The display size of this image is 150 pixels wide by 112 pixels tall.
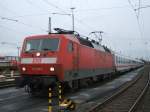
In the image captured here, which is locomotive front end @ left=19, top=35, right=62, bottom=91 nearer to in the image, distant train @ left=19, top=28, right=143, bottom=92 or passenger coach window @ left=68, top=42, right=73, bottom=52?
distant train @ left=19, top=28, right=143, bottom=92

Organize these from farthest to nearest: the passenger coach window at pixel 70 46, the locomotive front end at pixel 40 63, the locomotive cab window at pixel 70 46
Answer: the passenger coach window at pixel 70 46, the locomotive cab window at pixel 70 46, the locomotive front end at pixel 40 63

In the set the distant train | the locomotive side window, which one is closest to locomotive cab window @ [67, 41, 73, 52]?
the distant train

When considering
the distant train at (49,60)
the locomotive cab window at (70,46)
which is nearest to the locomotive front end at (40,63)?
the distant train at (49,60)

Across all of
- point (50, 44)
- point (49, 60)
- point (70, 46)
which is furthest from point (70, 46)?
point (49, 60)

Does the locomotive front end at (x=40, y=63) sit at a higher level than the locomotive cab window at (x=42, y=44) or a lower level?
lower

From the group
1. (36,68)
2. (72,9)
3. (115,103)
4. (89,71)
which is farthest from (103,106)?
(72,9)

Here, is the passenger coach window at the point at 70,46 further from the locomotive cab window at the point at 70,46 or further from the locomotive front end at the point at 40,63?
the locomotive front end at the point at 40,63

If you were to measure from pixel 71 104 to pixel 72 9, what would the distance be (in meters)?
26.7

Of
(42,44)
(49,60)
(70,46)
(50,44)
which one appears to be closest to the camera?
(49,60)

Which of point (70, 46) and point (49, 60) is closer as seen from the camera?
point (49, 60)

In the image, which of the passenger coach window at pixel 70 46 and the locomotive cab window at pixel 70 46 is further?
the passenger coach window at pixel 70 46

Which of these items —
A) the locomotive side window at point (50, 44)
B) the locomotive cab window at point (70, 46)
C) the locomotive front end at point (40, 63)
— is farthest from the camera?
the locomotive cab window at point (70, 46)

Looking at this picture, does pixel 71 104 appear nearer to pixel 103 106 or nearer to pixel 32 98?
pixel 103 106

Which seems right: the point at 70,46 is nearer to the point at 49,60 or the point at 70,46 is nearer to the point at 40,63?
the point at 49,60
